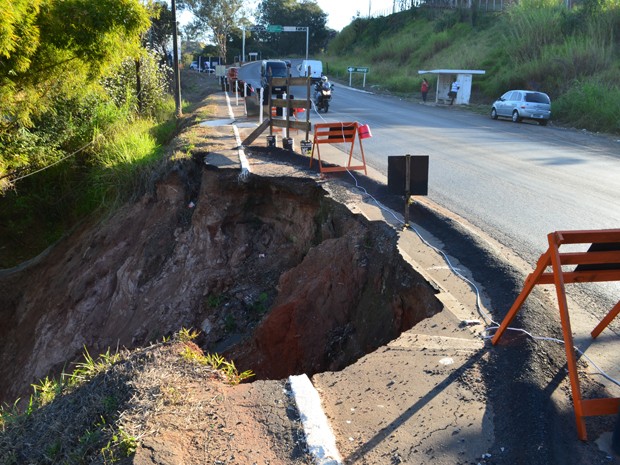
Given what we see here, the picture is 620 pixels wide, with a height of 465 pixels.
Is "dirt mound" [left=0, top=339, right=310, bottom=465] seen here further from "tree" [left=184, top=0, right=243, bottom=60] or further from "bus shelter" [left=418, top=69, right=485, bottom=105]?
"tree" [left=184, top=0, right=243, bottom=60]

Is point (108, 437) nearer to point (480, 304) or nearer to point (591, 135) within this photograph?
point (480, 304)

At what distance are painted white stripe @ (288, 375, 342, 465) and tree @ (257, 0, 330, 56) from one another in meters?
87.9

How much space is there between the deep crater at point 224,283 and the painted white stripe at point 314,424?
1903 mm

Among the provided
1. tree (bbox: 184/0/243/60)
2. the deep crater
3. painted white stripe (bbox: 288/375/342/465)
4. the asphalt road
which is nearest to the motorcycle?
the asphalt road

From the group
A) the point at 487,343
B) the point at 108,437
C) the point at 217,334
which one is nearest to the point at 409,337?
→ the point at 487,343

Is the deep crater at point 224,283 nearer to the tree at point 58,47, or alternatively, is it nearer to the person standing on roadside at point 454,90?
the tree at point 58,47

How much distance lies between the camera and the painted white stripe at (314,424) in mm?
3214

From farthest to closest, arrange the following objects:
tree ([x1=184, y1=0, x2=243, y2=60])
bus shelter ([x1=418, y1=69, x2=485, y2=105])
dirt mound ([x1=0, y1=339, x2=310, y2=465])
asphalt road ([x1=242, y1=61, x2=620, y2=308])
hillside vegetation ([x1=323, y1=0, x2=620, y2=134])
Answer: tree ([x1=184, y1=0, x2=243, y2=60]), bus shelter ([x1=418, y1=69, x2=485, y2=105]), hillside vegetation ([x1=323, y1=0, x2=620, y2=134]), asphalt road ([x1=242, y1=61, x2=620, y2=308]), dirt mound ([x1=0, y1=339, x2=310, y2=465])

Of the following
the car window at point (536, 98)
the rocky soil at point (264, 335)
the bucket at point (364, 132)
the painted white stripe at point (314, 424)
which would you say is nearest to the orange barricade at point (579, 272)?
the rocky soil at point (264, 335)

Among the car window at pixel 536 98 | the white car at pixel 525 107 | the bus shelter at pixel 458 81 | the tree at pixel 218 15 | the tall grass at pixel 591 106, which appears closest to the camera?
the tall grass at pixel 591 106

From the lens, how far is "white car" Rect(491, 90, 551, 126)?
2375cm

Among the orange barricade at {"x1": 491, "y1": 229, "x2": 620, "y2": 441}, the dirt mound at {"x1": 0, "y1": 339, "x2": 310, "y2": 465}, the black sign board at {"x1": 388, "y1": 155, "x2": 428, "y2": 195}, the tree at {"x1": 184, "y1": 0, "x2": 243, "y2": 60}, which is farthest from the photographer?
the tree at {"x1": 184, "y1": 0, "x2": 243, "y2": 60}

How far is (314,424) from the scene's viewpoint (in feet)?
11.5

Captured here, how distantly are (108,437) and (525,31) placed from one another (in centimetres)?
3602
